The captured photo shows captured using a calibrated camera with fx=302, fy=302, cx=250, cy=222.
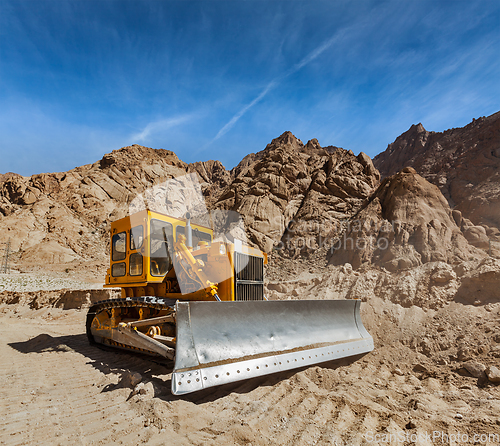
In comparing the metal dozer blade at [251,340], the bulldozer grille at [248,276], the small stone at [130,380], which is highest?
the bulldozer grille at [248,276]

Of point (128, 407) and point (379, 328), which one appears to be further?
point (379, 328)

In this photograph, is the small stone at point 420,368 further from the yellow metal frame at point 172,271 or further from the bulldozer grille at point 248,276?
the yellow metal frame at point 172,271

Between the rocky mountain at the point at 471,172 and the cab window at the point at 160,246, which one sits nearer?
the cab window at the point at 160,246

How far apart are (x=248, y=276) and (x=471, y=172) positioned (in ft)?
107

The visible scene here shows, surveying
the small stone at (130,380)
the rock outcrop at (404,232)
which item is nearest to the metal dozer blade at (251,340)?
the small stone at (130,380)

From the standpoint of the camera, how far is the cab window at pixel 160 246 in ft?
20.1

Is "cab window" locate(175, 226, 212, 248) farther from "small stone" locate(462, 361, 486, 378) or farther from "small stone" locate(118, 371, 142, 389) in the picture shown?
"small stone" locate(462, 361, 486, 378)

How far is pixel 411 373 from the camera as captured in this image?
5250 millimetres

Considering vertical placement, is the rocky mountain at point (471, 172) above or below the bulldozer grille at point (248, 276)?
above

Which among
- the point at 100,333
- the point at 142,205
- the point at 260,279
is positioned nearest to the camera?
the point at 260,279

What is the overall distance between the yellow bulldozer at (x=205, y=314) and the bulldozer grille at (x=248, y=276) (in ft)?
0.06

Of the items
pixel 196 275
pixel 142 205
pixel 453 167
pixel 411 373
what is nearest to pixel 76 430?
pixel 196 275

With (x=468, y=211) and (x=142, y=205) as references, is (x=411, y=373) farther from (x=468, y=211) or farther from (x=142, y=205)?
(x=142, y=205)

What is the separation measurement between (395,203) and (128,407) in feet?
53.2
